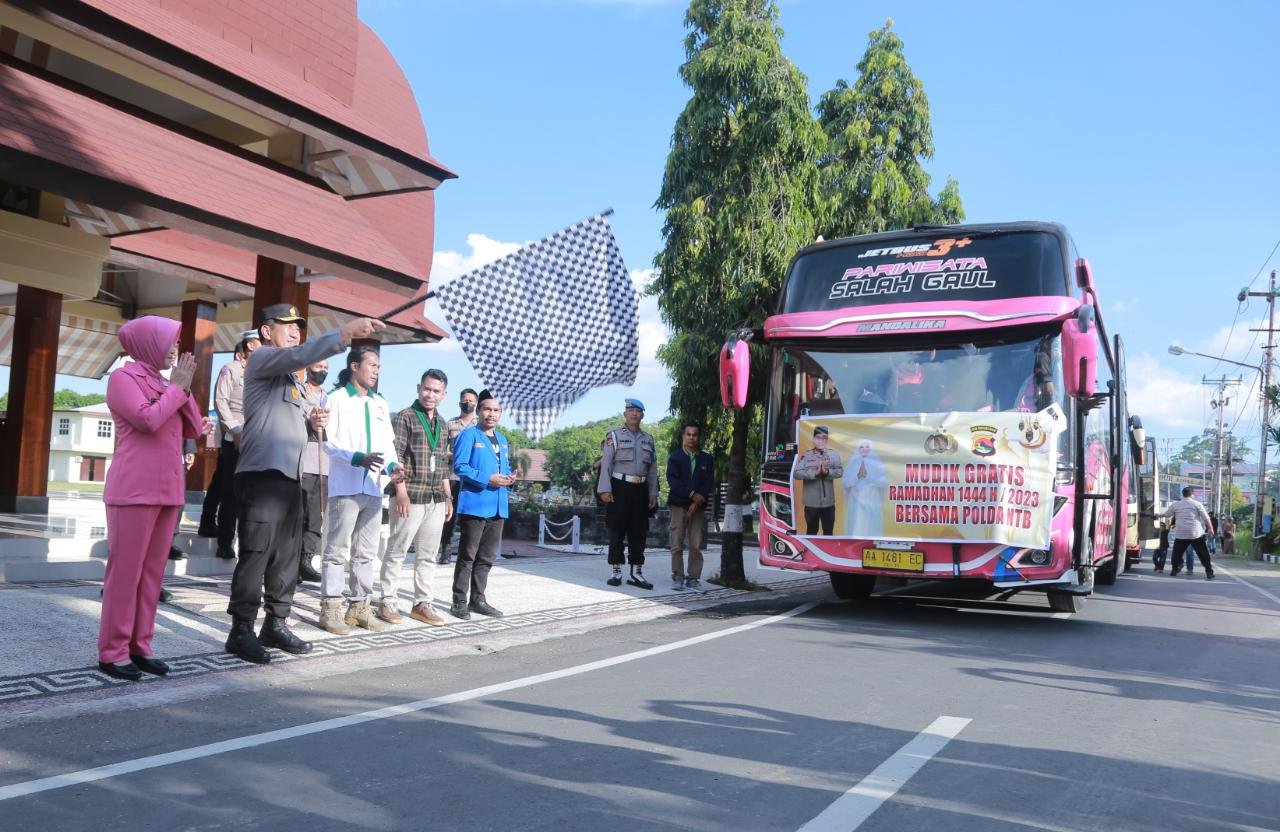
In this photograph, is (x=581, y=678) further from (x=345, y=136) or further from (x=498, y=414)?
(x=345, y=136)

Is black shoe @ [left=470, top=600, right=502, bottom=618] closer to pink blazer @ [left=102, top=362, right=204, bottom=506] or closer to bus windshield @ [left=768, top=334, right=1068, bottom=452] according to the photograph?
bus windshield @ [left=768, top=334, right=1068, bottom=452]

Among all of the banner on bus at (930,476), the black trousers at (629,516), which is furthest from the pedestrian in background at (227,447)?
the banner on bus at (930,476)

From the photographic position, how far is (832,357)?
34.0ft

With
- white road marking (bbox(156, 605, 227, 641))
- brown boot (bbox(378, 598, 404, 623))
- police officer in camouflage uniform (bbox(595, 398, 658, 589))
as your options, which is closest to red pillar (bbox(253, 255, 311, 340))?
police officer in camouflage uniform (bbox(595, 398, 658, 589))

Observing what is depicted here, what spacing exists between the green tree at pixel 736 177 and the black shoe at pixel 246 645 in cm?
770

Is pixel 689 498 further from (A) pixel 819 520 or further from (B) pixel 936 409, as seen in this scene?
(B) pixel 936 409

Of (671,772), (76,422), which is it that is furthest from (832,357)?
(76,422)

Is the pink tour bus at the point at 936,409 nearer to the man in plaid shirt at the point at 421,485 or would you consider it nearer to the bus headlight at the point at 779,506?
the bus headlight at the point at 779,506

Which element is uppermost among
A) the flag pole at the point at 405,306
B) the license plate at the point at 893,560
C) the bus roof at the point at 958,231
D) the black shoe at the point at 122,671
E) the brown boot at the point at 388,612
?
the bus roof at the point at 958,231

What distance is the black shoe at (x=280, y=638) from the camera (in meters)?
6.77

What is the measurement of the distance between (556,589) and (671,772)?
23.5 ft

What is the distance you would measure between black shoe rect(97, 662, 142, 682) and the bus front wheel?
790cm

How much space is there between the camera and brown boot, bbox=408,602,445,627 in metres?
8.48

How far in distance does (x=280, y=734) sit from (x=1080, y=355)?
713 centimetres
